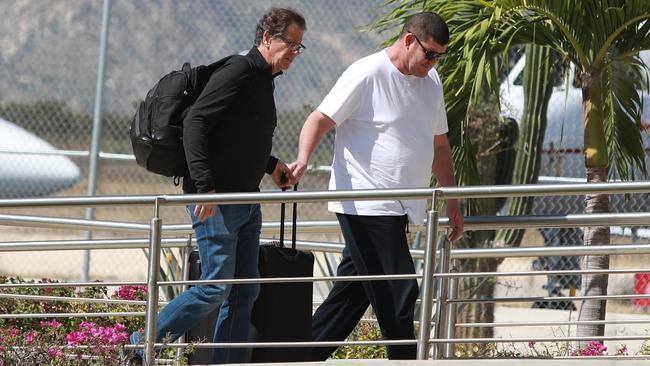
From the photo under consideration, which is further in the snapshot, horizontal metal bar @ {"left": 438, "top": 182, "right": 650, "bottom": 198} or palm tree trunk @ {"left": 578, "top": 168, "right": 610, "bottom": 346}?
palm tree trunk @ {"left": 578, "top": 168, "right": 610, "bottom": 346}

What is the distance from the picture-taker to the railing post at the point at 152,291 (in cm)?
518

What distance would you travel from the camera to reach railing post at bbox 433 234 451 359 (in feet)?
18.7

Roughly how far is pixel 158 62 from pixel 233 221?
1017 centimetres

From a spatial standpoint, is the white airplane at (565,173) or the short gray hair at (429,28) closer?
the short gray hair at (429,28)

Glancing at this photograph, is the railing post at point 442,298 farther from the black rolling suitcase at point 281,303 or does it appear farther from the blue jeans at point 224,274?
the blue jeans at point 224,274

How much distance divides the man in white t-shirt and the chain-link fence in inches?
196

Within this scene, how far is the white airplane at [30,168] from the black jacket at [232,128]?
8.83m

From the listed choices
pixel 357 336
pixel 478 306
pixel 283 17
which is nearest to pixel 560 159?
pixel 478 306

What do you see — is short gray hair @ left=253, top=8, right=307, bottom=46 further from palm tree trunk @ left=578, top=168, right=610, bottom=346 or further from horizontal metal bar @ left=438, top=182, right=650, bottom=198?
palm tree trunk @ left=578, top=168, right=610, bottom=346

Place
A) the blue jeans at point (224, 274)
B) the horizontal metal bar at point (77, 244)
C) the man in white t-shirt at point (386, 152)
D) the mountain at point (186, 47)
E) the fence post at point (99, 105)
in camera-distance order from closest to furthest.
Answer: the blue jeans at point (224, 274) < the man in white t-shirt at point (386, 152) < the horizontal metal bar at point (77, 244) < the fence post at point (99, 105) < the mountain at point (186, 47)

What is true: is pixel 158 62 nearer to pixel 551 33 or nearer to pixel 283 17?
pixel 551 33

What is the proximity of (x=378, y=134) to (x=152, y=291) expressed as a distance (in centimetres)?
119

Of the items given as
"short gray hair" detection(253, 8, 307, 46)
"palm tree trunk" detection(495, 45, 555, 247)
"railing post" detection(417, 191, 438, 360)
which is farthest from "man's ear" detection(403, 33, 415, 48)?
"palm tree trunk" detection(495, 45, 555, 247)

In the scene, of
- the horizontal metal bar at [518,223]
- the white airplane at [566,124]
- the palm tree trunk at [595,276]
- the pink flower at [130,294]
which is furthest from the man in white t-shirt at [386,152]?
the white airplane at [566,124]
